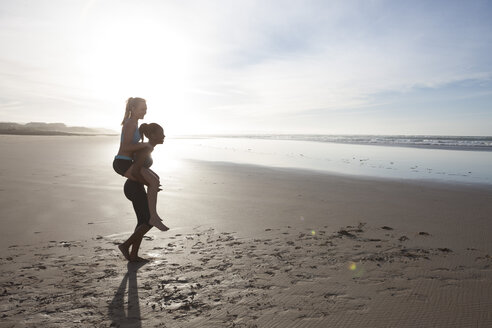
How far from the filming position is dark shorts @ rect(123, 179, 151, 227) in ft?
14.8

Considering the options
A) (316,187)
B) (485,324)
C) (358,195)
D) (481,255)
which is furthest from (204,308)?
(316,187)

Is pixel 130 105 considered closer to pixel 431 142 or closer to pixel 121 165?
pixel 121 165

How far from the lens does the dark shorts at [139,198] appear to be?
4.51 m

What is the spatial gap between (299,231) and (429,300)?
113 inches

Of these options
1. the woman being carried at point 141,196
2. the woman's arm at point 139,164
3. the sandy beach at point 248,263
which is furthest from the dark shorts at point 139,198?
the sandy beach at point 248,263

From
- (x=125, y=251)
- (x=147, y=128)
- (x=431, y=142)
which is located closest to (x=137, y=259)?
(x=125, y=251)

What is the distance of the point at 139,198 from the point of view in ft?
15.0

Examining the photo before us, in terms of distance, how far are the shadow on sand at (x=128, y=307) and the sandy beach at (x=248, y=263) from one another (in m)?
0.02

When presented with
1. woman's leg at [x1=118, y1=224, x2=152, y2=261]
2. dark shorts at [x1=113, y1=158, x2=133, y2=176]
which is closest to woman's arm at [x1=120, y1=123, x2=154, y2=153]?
dark shorts at [x1=113, y1=158, x2=133, y2=176]

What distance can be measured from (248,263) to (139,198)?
1857 mm

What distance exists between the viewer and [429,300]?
3660 mm

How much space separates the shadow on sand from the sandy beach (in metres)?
0.02

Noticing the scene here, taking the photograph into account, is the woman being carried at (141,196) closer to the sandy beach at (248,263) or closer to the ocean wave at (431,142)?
the sandy beach at (248,263)

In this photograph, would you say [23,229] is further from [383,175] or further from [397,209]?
Result: [383,175]
